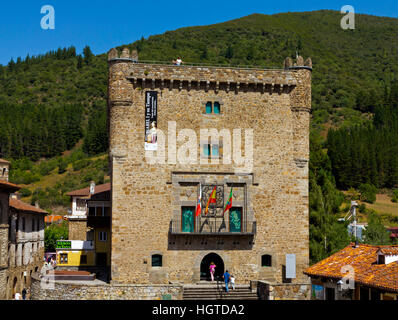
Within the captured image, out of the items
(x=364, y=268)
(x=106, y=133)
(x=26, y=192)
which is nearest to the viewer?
(x=364, y=268)

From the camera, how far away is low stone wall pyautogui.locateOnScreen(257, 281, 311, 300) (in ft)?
113

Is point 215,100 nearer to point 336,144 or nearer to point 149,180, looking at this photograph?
point 149,180

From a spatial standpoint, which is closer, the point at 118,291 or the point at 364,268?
→ the point at 364,268

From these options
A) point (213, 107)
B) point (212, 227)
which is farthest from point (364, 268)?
point (213, 107)

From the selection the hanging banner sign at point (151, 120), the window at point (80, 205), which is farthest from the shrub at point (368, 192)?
Result: the hanging banner sign at point (151, 120)

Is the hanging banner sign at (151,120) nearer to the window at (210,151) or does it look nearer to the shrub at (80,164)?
the window at (210,151)

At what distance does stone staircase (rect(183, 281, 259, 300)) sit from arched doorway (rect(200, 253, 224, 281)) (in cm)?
102

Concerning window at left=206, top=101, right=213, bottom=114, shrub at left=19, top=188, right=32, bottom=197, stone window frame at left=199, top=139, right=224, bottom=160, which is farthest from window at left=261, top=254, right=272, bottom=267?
shrub at left=19, top=188, right=32, bottom=197

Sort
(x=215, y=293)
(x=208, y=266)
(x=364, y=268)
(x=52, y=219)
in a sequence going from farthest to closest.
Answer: (x=52, y=219), (x=208, y=266), (x=215, y=293), (x=364, y=268)

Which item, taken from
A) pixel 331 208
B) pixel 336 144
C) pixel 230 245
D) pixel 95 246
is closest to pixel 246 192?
pixel 230 245

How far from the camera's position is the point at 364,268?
31250 millimetres

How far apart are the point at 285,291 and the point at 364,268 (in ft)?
18.3

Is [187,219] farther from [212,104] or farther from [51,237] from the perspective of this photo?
[51,237]
